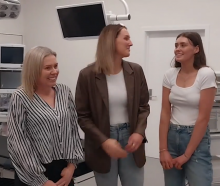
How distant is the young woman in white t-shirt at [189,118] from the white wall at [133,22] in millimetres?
2349

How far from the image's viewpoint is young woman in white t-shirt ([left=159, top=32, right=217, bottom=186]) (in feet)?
6.24

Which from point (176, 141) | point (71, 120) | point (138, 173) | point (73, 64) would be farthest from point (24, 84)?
point (73, 64)

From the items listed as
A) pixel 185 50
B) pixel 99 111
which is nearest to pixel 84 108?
pixel 99 111

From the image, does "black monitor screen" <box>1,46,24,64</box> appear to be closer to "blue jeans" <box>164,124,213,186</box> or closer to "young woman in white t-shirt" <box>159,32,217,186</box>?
"young woman in white t-shirt" <box>159,32,217,186</box>

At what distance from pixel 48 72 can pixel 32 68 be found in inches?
3.2

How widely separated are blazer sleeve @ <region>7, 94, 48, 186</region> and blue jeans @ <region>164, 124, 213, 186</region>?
841 mm

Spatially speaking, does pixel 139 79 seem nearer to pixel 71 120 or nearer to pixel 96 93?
pixel 96 93

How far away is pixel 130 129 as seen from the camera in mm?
1828

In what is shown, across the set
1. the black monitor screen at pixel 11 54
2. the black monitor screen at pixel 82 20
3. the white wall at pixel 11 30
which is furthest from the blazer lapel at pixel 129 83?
the white wall at pixel 11 30

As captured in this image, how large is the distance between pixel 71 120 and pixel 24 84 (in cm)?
31

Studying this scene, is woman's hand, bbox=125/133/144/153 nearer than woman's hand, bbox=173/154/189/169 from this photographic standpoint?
Yes

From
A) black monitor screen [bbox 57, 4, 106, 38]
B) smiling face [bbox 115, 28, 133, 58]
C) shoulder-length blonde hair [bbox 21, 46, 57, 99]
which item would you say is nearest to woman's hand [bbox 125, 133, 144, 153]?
smiling face [bbox 115, 28, 133, 58]

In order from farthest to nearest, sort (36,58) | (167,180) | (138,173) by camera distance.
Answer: (167,180) → (138,173) → (36,58)

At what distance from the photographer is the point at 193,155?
1.95 m
